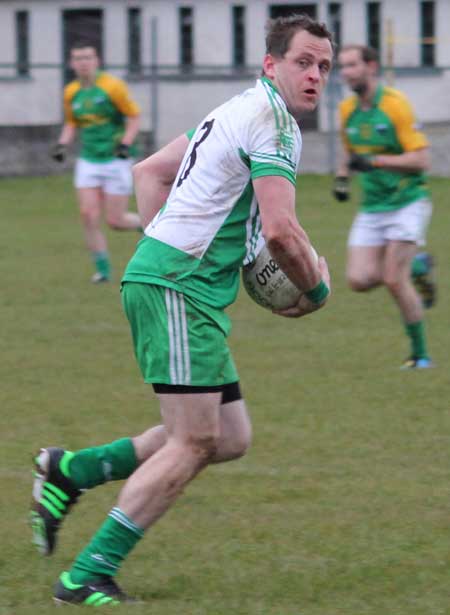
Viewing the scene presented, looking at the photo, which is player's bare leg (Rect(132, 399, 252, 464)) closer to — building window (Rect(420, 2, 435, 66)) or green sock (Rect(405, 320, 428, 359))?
green sock (Rect(405, 320, 428, 359))

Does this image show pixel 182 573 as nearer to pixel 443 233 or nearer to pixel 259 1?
pixel 443 233

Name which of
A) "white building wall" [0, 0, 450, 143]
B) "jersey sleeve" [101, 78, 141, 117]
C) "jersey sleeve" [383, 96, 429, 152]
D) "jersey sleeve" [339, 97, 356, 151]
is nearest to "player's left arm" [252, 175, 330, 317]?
"jersey sleeve" [383, 96, 429, 152]

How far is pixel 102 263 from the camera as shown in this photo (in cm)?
1407

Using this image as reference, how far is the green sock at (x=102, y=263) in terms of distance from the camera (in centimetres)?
1401

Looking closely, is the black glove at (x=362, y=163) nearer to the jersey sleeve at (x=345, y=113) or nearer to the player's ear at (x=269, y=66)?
the jersey sleeve at (x=345, y=113)

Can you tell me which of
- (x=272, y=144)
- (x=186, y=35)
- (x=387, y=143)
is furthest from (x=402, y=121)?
(x=186, y=35)

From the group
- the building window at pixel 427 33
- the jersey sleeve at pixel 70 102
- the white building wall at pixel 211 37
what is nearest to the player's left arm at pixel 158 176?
the jersey sleeve at pixel 70 102

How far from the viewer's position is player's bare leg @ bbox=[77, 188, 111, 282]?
45.5 feet

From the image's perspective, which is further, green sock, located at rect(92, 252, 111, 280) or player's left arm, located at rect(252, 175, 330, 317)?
green sock, located at rect(92, 252, 111, 280)

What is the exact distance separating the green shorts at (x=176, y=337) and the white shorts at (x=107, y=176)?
9292 millimetres

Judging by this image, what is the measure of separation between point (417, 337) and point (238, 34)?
2936 centimetres

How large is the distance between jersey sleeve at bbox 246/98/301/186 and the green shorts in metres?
0.52

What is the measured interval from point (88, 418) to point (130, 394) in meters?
0.82

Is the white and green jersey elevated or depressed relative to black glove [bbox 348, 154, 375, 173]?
elevated
